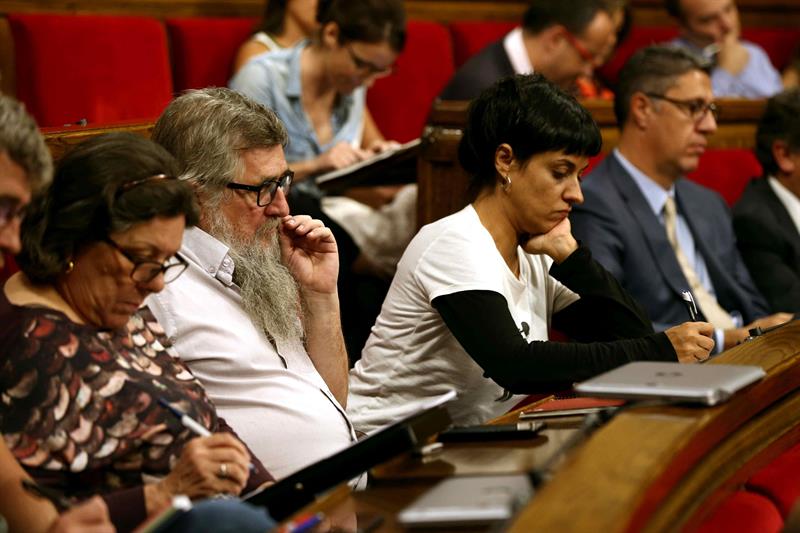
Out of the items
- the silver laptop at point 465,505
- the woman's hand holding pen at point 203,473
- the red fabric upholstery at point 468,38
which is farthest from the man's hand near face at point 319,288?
the red fabric upholstery at point 468,38

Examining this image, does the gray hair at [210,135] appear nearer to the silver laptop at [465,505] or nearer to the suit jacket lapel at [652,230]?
the silver laptop at [465,505]

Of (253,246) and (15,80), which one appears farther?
(15,80)

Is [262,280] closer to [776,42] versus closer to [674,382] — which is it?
[674,382]

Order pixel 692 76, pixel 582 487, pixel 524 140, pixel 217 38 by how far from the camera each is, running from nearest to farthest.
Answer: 1. pixel 582 487
2. pixel 524 140
3. pixel 692 76
4. pixel 217 38

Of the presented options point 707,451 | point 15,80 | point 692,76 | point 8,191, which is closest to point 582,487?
point 707,451

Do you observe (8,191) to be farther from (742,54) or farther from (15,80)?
(742,54)

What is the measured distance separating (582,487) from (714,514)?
1.47 feet

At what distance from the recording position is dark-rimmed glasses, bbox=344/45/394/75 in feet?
10.9

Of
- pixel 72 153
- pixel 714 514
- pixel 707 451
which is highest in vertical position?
pixel 72 153

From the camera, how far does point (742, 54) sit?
4.43 metres

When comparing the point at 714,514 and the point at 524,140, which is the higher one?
the point at 524,140

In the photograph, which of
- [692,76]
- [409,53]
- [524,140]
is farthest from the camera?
[409,53]

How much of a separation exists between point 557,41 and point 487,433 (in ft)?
7.24

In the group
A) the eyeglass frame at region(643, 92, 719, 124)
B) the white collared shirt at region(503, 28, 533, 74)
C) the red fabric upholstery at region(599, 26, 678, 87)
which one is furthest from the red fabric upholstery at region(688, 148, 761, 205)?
the red fabric upholstery at region(599, 26, 678, 87)
